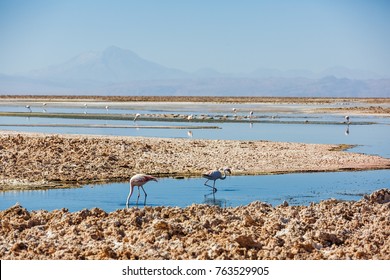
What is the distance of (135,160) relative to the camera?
21.6 m

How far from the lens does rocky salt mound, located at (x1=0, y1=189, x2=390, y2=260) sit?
9.44 metres

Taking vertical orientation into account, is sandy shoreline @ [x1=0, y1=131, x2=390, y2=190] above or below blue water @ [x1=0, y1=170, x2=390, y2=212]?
above

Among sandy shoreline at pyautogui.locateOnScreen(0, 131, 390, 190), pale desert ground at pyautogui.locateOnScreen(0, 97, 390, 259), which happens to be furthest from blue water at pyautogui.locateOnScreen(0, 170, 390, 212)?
pale desert ground at pyautogui.locateOnScreen(0, 97, 390, 259)

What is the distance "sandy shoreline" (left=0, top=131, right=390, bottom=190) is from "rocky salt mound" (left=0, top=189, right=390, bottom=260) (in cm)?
656

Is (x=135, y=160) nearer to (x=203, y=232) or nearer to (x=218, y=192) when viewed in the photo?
(x=218, y=192)

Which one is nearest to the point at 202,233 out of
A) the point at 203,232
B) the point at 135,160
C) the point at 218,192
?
the point at 203,232

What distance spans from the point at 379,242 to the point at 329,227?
1.15 metres

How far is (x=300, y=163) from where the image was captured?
22.4m

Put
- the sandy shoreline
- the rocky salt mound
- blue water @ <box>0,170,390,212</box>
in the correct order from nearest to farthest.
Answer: the rocky salt mound, blue water @ <box>0,170,390,212</box>, the sandy shoreline

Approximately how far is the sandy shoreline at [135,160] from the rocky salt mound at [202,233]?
258 inches

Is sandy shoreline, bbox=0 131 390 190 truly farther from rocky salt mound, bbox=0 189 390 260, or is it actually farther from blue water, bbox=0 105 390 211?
rocky salt mound, bbox=0 189 390 260

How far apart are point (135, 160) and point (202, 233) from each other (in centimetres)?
1147

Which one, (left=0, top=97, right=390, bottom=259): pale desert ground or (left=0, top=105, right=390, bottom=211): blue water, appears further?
(left=0, top=105, right=390, bottom=211): blue water
